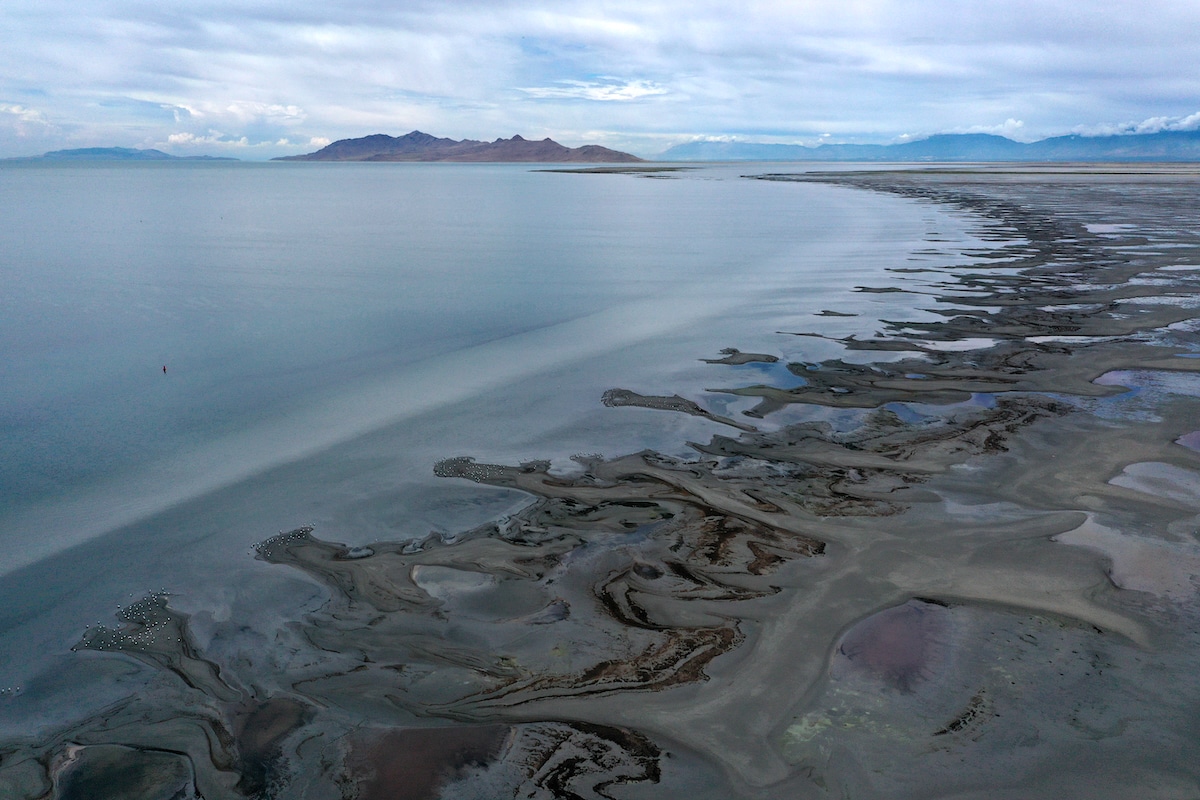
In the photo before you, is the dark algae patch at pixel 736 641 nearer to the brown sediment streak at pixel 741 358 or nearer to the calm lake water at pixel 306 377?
the calm lake water at pixel 306 377

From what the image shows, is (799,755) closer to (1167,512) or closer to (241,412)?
(1167,512)

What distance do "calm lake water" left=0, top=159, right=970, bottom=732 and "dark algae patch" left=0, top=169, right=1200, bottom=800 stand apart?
0.51 meters

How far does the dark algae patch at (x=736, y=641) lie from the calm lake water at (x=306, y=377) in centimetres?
51

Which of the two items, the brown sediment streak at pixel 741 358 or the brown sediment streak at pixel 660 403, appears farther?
the brown sediment streak at pixel 741 358

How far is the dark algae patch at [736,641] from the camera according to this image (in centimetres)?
434

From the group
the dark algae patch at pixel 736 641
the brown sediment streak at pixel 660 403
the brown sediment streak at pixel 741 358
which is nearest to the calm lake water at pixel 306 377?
the brown sediment streak at pixel 660 403

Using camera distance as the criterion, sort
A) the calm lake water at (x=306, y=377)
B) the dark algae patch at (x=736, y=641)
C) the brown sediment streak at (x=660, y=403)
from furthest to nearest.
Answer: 1. the brown sediment streak at (x=660, y=403)
2. the calm lake water at (x=306, y=377)
3. the dark algae patch at (x=736, y=641)

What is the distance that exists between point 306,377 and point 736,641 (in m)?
9.40

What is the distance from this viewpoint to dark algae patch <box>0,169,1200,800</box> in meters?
4.34

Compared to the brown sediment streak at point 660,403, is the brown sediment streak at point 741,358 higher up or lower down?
higher up

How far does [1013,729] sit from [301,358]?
40.5 ft

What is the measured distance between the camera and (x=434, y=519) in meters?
7.40

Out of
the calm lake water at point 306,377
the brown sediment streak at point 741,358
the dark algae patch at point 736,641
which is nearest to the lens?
the dark algae patch at point 736,641

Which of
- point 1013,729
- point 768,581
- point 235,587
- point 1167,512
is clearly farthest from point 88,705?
point 1167,512
